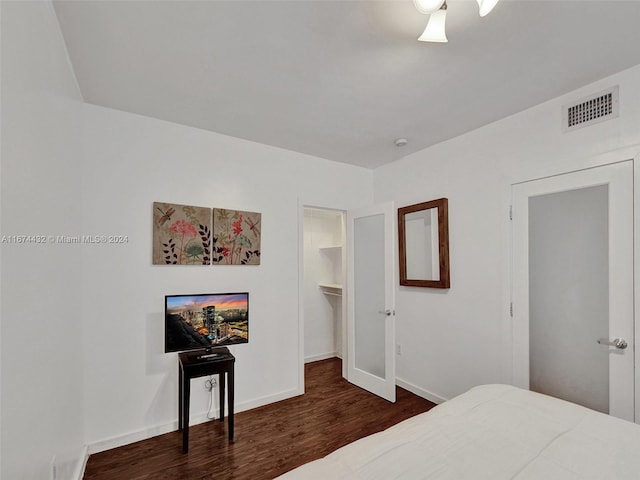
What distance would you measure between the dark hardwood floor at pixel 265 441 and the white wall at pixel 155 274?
0.16 m

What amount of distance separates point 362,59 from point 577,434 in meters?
2.14

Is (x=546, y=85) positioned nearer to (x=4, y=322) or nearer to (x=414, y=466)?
(x=414, y=466)

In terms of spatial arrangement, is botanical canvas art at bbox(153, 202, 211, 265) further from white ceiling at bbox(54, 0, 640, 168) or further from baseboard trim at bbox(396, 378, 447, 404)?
baseboard trim at bbox(396, 378, 447, 404)

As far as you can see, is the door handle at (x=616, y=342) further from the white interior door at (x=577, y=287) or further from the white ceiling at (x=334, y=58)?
the white ceiling at (x=334, y=58)

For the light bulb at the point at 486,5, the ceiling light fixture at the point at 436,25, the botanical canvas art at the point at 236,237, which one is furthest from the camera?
the botanical canvas art at the point at 236,237

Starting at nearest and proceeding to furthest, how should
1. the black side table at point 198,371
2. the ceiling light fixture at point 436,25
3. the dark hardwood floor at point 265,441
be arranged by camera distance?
1. the ceiling light fixture at point 436,25
2. the dark hardwood floor at point 265,441
3. the black side table at point 198,371

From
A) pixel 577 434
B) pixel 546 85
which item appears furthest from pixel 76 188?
pixel 546 85

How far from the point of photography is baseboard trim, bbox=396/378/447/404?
3.17 meters

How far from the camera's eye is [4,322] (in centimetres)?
99

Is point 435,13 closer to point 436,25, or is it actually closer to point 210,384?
point 436,25

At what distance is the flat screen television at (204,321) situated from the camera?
8.14 feet

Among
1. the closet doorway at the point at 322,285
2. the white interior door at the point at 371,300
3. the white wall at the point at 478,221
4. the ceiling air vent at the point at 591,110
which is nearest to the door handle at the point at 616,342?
the white wall at the point at 478,221

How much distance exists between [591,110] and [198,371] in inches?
133

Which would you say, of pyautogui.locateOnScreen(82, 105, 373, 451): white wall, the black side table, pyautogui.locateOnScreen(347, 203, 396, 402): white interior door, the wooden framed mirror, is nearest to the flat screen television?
the black side table
